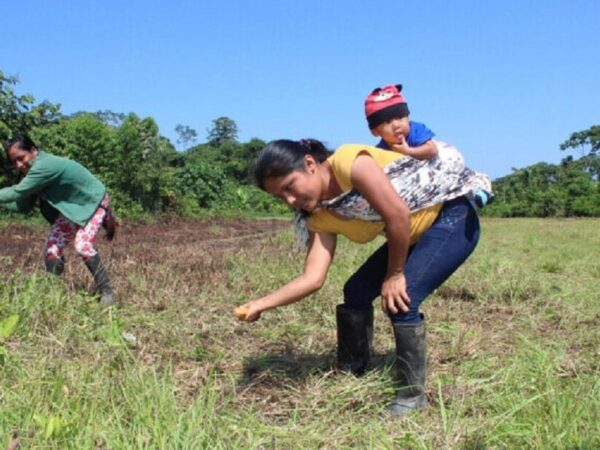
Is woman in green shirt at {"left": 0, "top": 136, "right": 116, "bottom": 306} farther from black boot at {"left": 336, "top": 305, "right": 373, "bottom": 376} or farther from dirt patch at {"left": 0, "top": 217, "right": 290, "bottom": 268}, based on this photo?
black boot at {"left": 336, "top": 305, "right": 373, "bottom": 376}

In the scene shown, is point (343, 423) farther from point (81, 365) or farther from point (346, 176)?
point (81, 365)

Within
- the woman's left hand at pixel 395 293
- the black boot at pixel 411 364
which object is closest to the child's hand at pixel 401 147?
the woman's left hand at pixel 395 293

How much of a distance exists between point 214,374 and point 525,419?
1.32 meters

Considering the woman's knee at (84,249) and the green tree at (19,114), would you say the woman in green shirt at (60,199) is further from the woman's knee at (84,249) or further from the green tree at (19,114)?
the green tree at (19,114)

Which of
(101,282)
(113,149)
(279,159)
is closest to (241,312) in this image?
(279,159)

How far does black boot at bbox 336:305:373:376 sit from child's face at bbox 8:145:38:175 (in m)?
2.60

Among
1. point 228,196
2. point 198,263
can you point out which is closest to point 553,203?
point 228,196

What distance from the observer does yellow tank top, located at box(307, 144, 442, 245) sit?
257 centimetres

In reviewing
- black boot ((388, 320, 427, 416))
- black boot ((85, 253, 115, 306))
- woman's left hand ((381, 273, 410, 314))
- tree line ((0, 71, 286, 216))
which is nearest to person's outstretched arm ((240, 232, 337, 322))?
woman's left hand ((381, 273, 410, 314))

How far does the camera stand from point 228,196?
2381 centimetres

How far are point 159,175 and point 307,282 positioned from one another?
15.2 metres

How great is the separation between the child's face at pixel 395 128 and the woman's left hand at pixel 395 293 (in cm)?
62

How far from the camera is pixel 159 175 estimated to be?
17.3 m

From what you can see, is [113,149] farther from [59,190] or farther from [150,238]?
[59,190]
